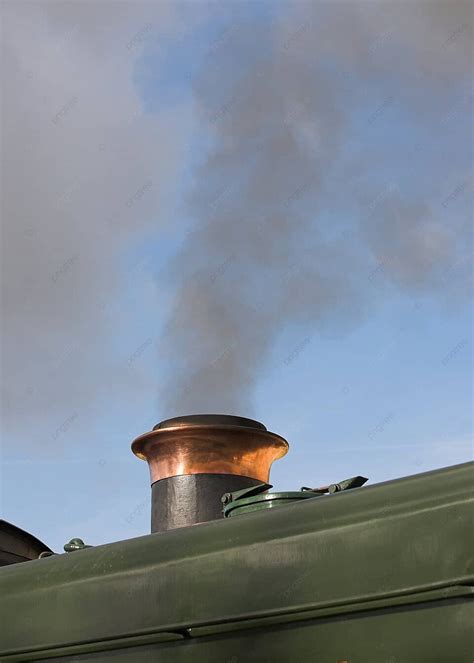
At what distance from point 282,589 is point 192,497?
1.74 m

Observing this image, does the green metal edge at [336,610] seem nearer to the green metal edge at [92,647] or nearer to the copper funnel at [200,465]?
the green metal edge at [92,647]

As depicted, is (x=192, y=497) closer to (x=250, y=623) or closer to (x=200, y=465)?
(x=200, y=465)

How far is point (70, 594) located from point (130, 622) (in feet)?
1.26

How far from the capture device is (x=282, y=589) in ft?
11.9

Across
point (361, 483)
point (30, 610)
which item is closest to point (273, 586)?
point (361, 483)

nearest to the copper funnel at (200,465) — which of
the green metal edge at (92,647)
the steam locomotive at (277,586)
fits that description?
the steam locomotive at (277,586)

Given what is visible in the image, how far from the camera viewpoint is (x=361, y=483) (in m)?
4.01

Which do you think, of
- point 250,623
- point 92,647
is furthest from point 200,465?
point 250,623

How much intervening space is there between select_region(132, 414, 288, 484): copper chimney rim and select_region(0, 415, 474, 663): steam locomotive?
0.86 meters

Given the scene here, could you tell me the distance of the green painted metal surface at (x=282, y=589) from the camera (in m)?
3.27

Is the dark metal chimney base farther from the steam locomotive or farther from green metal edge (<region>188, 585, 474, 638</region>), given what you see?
green metal edge (<region>188, 585, 474, 638</region>)

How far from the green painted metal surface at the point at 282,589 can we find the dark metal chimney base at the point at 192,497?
3.09 feet

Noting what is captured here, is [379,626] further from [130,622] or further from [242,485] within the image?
[242,485]

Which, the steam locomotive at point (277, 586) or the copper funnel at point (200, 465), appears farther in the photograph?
the copper funnel at point (200, 465)
